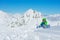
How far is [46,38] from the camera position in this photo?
35.7ft

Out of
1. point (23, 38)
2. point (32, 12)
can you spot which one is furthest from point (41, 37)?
point (32, 12)

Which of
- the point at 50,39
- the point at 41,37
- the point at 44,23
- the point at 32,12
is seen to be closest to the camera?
the point at 50,39

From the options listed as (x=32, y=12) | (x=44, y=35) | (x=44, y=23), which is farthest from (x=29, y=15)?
(x=44, y=35)

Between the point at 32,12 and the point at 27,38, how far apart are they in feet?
239

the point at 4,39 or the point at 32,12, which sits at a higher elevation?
the point at 32,12

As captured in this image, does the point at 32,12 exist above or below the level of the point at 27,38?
above

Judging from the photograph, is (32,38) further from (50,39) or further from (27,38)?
(50,39)

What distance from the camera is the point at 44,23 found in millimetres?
18531

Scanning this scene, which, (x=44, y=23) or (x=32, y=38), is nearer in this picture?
(x=32, y=38)

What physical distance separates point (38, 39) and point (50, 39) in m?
0.74

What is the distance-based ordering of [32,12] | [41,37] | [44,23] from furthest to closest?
[32,12] → [44,23] → [41,37]

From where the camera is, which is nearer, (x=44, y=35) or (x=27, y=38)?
(x=27, y=38)

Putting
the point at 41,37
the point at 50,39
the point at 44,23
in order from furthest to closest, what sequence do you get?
the point at 44,23 → the point at 41,37 → the point at 50,39

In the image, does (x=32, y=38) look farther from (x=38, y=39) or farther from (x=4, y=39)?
(x=4, y=39)
